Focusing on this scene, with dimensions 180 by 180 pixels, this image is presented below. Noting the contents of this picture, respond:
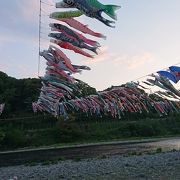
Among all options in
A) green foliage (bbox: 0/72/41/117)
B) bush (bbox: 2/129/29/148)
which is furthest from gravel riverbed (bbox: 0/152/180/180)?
green foliage (bbox: 0/72/41/117)

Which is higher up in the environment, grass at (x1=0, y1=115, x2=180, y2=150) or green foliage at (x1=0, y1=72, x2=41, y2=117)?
green foliage at (x1=0, y1=72, x2=41, y2=117)

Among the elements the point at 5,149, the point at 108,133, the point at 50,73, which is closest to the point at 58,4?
the point at 50,73

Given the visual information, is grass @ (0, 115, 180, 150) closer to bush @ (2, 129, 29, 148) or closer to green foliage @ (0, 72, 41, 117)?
bush @ (2, 129, 29, 148)

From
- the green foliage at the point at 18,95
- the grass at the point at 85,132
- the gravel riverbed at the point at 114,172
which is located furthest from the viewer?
the green foliage at the point at 18,95

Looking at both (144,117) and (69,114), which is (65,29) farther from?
(144,117)

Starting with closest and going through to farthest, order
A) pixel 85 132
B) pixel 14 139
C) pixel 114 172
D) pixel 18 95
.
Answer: pixel 114 172, pixel 14 139, pixel 85 132, pixel 18 95

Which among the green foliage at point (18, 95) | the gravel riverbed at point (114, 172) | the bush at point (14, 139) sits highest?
the green foliage at point (18, 95)

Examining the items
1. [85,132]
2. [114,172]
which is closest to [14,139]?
[85,132]

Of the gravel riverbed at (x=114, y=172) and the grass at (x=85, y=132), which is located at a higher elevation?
the grass at (x=85, y=132)

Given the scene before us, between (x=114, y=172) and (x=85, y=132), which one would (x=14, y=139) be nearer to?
(x=85, y=132)

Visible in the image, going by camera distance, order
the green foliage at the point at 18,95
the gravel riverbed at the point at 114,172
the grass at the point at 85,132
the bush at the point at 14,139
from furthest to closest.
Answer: the green foliage at the point at 18,95 < the grass at the point at 85,132 < the bush at the point at 14,139 < the gravel riverbed at the point at 114,172

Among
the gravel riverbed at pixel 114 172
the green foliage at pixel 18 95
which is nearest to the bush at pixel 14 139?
the green foliage at pixel 18 95

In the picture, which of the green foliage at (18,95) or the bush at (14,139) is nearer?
the bush at (14,139)

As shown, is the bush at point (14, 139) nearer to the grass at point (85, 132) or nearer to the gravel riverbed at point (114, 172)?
the grass at point (85, 132)
